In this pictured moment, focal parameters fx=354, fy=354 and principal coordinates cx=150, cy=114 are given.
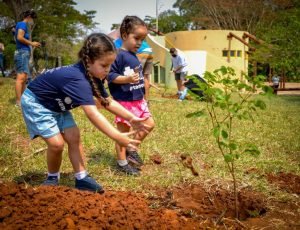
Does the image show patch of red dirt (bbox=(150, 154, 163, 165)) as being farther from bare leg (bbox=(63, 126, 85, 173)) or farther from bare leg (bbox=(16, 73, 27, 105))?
bare leg (bbox=(16, 73, 27, 105))

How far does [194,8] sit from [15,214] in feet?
136

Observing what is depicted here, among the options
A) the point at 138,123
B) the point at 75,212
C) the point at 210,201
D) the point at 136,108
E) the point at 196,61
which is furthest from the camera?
the point at 196,61

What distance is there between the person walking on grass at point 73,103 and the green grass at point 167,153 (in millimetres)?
449

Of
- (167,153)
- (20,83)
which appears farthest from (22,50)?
(167,153)

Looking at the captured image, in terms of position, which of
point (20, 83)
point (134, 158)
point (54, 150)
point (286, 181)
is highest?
point (20, 83)

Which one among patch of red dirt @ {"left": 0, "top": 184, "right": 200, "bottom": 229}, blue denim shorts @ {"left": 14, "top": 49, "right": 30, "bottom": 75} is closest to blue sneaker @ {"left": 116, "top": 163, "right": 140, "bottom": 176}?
patch of red dirt @ {"left": 0, "top": 184, "right": 200, "bottom": 229}

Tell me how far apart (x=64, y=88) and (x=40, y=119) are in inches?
14.8

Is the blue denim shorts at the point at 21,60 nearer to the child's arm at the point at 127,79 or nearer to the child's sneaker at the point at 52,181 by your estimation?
the child's arm at the point at 127,79

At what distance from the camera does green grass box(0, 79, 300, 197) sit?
3.40 m

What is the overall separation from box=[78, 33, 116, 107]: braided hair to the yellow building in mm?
16530

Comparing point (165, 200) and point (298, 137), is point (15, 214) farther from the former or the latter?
point (298, 137)

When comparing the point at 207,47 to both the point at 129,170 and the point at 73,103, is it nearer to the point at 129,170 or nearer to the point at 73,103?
the point at 129,170

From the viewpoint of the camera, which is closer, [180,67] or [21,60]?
[21,60]

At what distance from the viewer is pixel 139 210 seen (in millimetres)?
2463
